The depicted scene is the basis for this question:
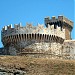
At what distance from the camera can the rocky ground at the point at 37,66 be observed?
4162 cm

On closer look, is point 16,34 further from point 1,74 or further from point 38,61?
point 1,74

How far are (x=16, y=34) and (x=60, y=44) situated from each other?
581 cm

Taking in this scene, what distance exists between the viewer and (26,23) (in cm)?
5316

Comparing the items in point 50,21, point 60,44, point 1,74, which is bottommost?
point 1,74

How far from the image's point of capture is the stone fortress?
52.8 m

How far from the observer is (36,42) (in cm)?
5300

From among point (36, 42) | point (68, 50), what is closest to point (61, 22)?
point (68, 50)

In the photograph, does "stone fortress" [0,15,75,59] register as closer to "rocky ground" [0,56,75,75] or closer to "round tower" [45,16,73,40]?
"rocky ground" [0,56,75,75]

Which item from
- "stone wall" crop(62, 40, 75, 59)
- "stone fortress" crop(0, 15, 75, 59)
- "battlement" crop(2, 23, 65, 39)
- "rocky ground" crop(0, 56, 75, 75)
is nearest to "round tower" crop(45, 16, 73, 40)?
"stone wall" crop(62, 40, 75, 59)

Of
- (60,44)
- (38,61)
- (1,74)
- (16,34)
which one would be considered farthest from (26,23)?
(1,74)

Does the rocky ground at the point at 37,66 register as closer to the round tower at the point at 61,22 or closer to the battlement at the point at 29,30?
the battlement at the point at 29,30

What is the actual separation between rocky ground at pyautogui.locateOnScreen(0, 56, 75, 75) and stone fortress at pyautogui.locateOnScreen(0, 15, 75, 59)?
242 inches

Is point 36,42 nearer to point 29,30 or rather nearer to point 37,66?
point 29,30

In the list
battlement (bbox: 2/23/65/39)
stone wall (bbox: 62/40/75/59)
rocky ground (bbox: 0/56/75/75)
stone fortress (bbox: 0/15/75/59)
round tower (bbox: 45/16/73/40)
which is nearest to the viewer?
rocky ground (bbox: 0/56/75/75)
